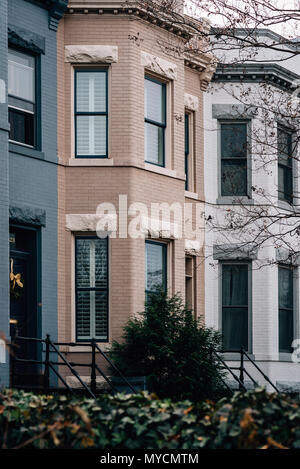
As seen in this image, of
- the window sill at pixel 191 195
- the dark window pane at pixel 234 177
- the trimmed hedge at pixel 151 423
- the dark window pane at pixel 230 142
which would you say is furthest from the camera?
the dark window pane at pixel 230 142

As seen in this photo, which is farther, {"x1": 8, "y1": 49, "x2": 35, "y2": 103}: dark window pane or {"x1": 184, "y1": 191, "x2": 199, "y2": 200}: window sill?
{"x1": 184, "y1": 191, "x2": 199, "y2": 200}: window sill

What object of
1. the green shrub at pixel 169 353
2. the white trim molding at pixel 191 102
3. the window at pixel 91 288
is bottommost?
the green shrub at pixel 169 353

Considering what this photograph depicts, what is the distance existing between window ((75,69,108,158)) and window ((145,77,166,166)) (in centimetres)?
104

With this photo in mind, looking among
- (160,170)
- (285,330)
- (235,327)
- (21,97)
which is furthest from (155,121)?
(285,330)

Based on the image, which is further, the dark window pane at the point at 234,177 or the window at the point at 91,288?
the dark window pane at the point at 234,177

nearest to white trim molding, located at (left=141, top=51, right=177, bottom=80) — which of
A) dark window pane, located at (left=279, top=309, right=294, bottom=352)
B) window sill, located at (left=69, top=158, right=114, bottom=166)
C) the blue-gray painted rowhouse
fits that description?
the blue-gray painted rowhouse

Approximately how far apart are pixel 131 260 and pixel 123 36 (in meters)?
4.33

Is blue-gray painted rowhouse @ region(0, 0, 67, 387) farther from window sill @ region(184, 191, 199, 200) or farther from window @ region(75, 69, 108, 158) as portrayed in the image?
window sill @ region(184, 191, 199, 200)

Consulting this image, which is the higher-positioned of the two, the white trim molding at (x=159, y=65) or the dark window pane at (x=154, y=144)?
the white trim molding at (x=159, y=65)

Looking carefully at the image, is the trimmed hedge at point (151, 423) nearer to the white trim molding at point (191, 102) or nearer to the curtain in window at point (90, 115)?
the curtain in window at point (90, 115)

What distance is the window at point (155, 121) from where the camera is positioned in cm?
1816

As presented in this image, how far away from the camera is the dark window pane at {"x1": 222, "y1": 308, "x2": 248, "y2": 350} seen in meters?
20.3

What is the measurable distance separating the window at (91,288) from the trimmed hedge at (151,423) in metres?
9.23

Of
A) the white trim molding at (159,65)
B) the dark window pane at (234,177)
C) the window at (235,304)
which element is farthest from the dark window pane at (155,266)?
the white trim molding at (159,65)
